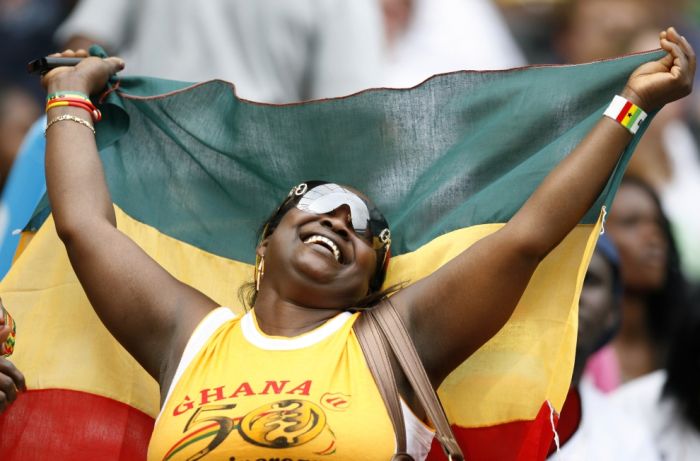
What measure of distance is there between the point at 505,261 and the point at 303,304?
595 mm

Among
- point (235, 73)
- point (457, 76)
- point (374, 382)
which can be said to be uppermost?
point (235, 73)

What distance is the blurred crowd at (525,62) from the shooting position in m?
5.03

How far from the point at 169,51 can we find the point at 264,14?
433mm

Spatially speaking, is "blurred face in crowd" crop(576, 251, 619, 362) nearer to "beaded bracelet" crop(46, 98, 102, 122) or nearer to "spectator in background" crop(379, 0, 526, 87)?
"beaded bracelet" crop(46, 98, 102, 122)

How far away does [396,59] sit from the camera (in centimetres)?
698

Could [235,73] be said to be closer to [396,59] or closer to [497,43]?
[396,59]

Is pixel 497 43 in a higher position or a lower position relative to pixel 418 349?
higher

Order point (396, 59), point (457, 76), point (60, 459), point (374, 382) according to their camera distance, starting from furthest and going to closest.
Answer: point (396, 59) < point (457, 76) < point (60, 459) < point (374, 382)

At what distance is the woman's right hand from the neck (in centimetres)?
93

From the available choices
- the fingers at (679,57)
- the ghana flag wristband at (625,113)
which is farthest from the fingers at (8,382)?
the fingers at (679,57)

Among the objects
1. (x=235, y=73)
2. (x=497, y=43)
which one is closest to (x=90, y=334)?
(x=235, y=73)

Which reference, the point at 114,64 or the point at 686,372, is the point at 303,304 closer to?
the point at 114,64

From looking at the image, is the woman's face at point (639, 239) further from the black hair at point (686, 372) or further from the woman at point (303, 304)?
the woman at point (303, 304)

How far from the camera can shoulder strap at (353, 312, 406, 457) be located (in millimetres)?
3406
